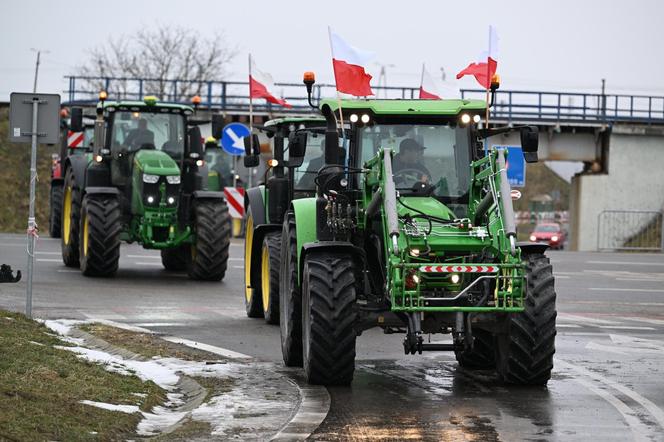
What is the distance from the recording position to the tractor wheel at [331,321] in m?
12.3

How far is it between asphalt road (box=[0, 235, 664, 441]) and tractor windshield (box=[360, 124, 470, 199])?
6.16 ft

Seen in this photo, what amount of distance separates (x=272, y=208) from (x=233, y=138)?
1504cm

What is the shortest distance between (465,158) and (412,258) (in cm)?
205

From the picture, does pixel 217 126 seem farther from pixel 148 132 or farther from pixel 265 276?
pixel 265 276

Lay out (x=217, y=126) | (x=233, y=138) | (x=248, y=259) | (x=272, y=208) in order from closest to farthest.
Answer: (x=272, y=208)
(x=248, y=259)
(x=217, y=126)
(x=233, y=138)

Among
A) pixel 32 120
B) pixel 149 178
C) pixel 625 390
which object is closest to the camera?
pixel 625 390

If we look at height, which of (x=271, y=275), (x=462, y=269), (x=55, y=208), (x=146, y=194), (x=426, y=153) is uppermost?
(x=426, y=153)

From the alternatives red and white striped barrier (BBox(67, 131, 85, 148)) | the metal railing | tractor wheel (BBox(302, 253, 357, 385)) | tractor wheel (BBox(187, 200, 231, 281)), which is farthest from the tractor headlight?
the metal railing

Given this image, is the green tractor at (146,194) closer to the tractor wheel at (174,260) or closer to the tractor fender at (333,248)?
the tractor wheel at (174,260)

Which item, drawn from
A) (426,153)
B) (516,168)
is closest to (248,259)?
(426,153)

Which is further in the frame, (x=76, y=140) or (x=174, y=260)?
(x=76, y=140)

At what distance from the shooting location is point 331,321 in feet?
40.4

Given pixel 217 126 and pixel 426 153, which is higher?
pixel 217 126

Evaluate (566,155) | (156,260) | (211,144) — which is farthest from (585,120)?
(156,260)
